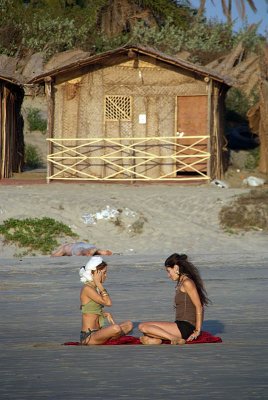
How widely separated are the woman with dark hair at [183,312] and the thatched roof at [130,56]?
1689 cm

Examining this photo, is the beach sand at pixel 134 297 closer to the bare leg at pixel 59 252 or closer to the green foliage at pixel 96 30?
the bare leg at pixel 59 252

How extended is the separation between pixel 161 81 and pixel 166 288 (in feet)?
42.0

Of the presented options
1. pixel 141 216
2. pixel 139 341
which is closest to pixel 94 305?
pixel 139 341

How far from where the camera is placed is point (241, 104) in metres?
39.5

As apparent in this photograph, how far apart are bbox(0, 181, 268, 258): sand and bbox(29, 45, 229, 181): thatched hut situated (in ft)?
5.10

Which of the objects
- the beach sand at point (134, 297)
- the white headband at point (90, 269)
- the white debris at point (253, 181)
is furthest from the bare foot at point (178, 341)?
the white debris at point (253, 181)

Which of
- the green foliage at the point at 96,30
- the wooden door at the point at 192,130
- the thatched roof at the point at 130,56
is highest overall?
the green foliage at the point at 96,30

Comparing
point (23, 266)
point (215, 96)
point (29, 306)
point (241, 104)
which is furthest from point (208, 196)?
point (241, 104)

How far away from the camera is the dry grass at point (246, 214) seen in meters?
24.0

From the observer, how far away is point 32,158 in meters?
36.9

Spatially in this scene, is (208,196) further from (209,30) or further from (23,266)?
(209,30)

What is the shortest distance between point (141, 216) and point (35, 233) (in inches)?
103

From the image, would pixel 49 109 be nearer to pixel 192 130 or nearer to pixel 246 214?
pixel 192 130

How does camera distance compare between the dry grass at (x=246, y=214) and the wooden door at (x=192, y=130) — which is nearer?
the dry grass at (x=246, y=214)
